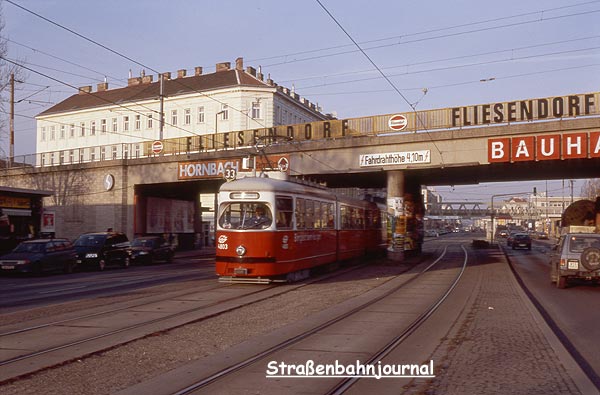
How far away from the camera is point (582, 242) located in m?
17.2

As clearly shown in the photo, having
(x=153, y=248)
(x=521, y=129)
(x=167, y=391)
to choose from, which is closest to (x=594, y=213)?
(x=521, y=129)

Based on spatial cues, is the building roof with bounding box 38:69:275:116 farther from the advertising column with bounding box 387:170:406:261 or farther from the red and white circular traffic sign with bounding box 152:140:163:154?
the advertising column with bounding box 387:170:406:261

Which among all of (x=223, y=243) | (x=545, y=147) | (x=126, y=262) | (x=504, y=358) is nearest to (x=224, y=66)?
(x=126, y=262)

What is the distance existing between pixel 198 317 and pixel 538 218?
13692 cm

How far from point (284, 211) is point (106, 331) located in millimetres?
8255

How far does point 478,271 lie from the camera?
2502 cm

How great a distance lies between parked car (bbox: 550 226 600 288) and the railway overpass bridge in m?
9.66

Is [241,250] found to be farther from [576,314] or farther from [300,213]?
[576,314]

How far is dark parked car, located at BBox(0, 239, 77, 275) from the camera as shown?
22.7 metres

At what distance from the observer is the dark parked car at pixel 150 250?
1193 inches

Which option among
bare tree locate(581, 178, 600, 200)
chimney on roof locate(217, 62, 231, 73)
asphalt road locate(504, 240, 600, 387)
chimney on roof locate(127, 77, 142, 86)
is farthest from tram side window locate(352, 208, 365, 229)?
chimney on roof locate(127, 77, 142, 86)

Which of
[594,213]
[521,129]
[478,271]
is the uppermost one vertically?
[521,129]

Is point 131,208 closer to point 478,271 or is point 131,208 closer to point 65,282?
point 65,282

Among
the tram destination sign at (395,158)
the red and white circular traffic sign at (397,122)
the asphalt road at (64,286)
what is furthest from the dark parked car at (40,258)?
the red and white circular traffic sign at (397,122)
